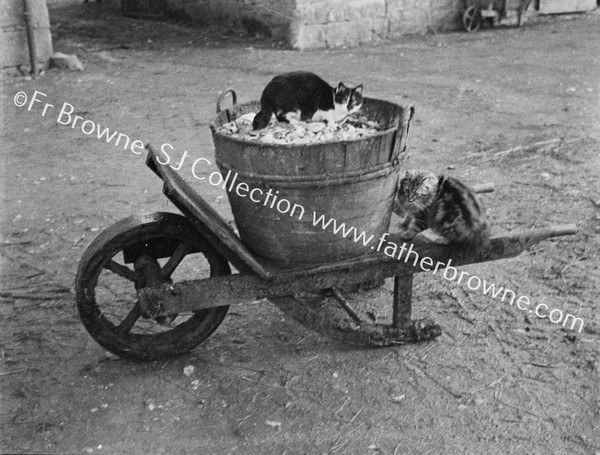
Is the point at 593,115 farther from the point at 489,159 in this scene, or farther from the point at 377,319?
the point at 377,319

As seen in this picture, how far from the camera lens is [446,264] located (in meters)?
3.43

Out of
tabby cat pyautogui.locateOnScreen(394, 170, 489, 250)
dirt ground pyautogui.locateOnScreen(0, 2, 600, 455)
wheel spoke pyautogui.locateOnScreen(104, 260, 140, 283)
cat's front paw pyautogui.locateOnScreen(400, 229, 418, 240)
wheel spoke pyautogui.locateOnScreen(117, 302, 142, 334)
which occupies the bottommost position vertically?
dirt ground pyautogui.locateOnScreen(0, 2, 600, 455)

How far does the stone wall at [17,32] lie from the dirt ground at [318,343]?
1.93 metres

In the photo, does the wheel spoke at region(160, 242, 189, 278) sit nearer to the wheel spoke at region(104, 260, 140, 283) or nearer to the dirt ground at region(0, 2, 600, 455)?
the wheel spoke at region(104, 260, 140, 283)

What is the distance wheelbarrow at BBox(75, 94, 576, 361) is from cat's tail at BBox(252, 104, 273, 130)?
30 cm

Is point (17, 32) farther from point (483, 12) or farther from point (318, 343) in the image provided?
point (318, 343)

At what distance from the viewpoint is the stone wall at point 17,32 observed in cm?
944

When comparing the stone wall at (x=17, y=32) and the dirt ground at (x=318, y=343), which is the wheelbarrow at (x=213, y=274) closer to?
the dirt ground at (x=318, y=343)

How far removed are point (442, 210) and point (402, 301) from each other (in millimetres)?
477

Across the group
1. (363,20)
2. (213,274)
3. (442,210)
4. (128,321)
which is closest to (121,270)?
(128,321)

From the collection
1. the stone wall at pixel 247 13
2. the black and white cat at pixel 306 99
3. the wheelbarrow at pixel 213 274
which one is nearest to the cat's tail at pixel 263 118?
the black and white cat at pixel 306 99

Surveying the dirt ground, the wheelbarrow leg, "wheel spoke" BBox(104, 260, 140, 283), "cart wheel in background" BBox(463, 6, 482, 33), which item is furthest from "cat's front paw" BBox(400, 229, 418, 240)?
"cart wheel in background" BBox(463, 6, 482, 33)

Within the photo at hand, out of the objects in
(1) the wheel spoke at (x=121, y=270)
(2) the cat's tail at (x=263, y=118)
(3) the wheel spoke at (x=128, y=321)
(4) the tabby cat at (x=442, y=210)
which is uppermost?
(2) the cat's tail at (x=263, y=118)

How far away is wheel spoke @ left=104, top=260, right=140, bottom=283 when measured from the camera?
3.31 metres
